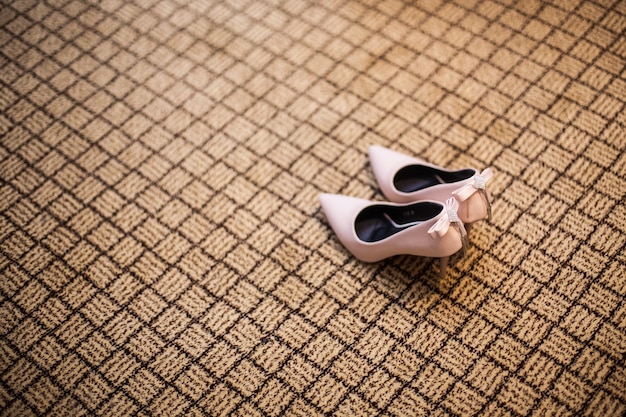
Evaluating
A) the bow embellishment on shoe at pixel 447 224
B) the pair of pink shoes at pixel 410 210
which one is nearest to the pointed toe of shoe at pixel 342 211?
the pair of pink shoes at pixel 410 210

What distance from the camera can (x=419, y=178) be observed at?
101cm

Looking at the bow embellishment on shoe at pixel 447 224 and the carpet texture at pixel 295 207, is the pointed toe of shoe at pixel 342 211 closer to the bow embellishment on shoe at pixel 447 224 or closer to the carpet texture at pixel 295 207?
the carpet texture at pixel 295 207

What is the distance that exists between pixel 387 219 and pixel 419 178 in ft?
0.34

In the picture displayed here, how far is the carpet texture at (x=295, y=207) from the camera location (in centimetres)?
88

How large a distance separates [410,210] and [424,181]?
0.25 ft

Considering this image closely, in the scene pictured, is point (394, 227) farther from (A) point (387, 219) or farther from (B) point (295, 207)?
(B) point (295, 207)

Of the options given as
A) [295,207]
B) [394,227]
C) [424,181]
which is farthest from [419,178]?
[295,207]

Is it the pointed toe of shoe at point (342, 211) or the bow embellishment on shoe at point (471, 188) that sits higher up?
the bow embellishment on shoe at point (471, 188)

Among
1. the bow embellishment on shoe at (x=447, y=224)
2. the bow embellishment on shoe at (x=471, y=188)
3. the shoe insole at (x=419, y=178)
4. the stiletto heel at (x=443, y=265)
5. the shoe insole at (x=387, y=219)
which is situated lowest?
the stiletto heel at (x=443, y=265)

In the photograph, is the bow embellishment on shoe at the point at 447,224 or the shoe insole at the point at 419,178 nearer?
the bow embellishment on shoe at the point at 447,224

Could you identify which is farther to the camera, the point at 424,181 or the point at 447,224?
Result: the point at 424,181

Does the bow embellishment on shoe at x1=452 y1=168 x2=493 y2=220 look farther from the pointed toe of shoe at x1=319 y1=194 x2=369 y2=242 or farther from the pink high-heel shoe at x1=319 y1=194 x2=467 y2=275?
the pointed toe of shoe at x1=319 y1=194 x2=369 y2=242

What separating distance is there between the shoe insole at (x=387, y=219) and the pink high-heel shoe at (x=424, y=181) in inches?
1.3

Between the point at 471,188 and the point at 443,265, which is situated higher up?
the point at 471,188
